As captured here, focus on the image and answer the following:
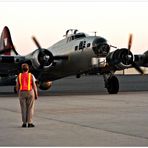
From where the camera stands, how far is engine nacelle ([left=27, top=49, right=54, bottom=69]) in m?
26.9

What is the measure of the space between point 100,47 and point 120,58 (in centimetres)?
148

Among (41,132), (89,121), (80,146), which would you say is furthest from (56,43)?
(80,146)

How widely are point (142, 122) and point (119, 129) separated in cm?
163

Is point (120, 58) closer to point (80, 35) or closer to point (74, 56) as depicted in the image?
point (74, 56)

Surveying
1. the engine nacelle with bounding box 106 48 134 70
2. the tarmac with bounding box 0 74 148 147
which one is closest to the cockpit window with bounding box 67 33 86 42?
the engine nacelle with bounding box 106 48 134 70

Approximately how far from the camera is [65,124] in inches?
467

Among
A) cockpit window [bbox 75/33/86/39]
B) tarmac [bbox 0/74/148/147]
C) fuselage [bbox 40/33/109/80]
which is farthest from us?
cockpit window [bbox 75/33/86/39]

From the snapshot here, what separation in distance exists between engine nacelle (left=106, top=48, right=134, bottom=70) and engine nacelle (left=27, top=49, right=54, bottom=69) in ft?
12.7

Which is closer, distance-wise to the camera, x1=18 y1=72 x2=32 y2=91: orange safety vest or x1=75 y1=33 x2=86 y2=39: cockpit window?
x1=18 y1=72 x2=32 y2=91: orange safety vest

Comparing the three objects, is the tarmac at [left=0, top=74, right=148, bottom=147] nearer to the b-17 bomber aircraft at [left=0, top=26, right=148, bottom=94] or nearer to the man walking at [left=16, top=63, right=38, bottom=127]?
the man walking at [left=16, top=63, right=38, bottom=127]

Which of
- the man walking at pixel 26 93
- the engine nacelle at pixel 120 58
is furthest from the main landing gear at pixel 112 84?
the man walking at pixel 26 93

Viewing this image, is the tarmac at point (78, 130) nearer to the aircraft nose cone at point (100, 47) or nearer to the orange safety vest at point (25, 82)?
the orange safety vest at point (25, 82)

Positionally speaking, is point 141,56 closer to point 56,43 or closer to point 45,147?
point 56,43

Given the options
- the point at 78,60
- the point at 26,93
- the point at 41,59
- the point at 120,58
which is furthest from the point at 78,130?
the point at 78,60
